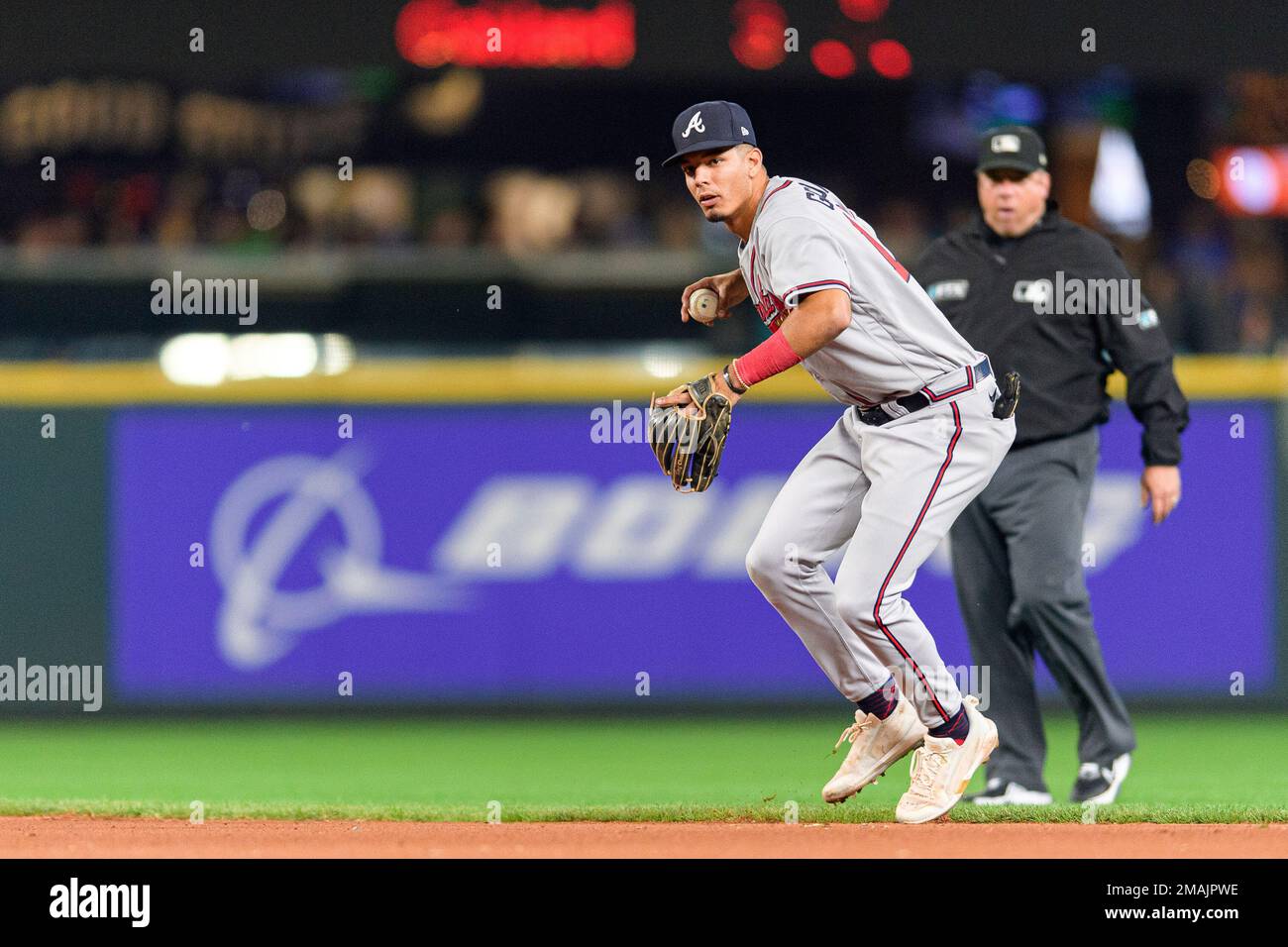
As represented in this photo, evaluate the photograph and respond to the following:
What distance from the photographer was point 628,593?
29.8ft

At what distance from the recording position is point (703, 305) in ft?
19.3

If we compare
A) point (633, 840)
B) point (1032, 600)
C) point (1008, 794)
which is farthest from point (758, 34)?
point (633, 840)

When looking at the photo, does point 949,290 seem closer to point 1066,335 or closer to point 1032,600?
point 1066,335

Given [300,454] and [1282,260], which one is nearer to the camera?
[300,454]

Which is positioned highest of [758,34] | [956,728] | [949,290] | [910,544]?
[758,34]

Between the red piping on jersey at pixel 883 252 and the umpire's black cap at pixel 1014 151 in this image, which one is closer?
the red piping on jersey at pixel 883 252

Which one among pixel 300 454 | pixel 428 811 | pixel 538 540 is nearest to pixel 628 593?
pixel 538 540

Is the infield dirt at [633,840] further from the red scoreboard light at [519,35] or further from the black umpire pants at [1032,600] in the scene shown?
the red scoreboard light at [519,35]

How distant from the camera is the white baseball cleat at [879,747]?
5801 millimetres

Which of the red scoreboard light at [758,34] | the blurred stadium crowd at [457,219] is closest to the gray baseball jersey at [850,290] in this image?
the red scoreboard light at [758,34]

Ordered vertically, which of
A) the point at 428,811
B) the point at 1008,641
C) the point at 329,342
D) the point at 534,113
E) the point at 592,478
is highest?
the point at 534,113

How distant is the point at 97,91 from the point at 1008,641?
26.5 ft

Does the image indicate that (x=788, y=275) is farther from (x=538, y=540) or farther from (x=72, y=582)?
(x=72, y=582)

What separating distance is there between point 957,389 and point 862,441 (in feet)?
0.96
